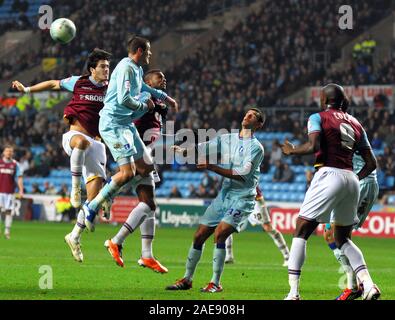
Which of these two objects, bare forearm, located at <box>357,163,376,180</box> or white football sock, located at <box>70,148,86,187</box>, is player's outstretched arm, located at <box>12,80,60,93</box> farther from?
bare forearm, located at <box>357,163,376,180</box>

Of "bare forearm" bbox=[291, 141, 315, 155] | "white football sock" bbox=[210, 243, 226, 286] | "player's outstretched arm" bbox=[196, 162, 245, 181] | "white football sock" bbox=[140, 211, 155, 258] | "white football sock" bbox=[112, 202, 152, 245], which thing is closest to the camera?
"bare forearm" bbox=[291, 141, 315, 155]

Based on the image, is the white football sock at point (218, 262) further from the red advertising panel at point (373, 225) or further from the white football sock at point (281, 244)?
the red advertising panel at point (373, 225)

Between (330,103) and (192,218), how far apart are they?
21.5 metres

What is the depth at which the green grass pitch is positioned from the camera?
1183 cm

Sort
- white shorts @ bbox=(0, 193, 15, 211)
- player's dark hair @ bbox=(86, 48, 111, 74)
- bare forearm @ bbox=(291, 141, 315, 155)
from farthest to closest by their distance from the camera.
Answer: white shorts @ bbox=(0, 193, 15, 211)
player's dark hair @ bbox=(86, 48, 111, 74)
bare forearm @ bbox=(291, 141, 315, 155)

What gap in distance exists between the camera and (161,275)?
1469cm

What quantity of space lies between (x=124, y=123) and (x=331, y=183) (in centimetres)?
307

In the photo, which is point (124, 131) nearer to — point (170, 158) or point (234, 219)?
point (234, 219)

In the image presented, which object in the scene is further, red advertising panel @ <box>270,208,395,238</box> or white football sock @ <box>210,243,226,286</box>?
red advertising panel @ <box>270,208,395,238</box>

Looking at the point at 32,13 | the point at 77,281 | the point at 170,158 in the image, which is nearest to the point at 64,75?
the point at 32,13

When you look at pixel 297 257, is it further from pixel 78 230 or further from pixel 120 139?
pixel 78 230

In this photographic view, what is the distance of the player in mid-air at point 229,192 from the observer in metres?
12.4

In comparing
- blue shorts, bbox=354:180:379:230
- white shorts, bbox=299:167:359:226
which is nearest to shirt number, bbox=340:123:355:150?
white shorts, bbox=299:167:359:226

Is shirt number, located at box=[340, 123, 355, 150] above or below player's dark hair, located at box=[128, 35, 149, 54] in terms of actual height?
below
